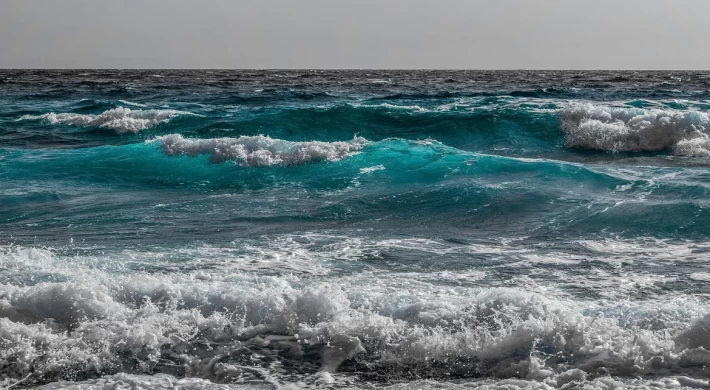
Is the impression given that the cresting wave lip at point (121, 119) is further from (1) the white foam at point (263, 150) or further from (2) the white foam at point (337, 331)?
(2) the white foam at point (337, 331)

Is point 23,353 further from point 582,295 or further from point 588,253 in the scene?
point 588,253

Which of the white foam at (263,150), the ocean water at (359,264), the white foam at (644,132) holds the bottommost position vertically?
the ocean water at (359,264)

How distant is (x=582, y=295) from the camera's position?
5.21 metres

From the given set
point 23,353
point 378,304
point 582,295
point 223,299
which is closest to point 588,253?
point 582,295

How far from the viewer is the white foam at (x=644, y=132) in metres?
13.9

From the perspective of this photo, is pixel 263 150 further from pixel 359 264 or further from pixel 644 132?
pixel 644 132

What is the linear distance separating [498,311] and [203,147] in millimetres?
9645

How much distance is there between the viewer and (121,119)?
18.3 m

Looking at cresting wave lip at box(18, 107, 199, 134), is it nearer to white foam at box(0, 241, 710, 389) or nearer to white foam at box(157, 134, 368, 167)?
white foam at box(157, 134, 368, 167)

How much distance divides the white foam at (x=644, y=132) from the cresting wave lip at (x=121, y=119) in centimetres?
1013

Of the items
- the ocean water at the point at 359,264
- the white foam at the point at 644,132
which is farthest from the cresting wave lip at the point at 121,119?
the white foam at the point at 644,132

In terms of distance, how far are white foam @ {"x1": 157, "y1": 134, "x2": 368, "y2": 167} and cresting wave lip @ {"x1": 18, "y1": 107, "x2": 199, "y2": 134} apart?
4.64m

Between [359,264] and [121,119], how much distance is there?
13.8 meters

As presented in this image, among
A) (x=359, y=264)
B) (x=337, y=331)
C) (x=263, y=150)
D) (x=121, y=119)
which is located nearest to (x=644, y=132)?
(x=263, y=150)
